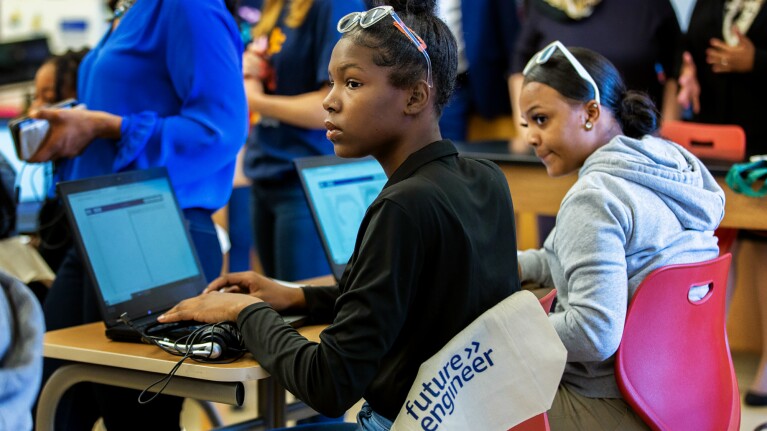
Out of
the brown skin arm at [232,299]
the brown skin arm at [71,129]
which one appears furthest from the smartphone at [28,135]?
the brown skin arm at [232,299]

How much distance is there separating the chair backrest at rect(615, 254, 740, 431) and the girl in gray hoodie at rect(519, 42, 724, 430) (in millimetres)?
43

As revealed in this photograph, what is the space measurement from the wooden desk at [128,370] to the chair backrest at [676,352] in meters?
0.57

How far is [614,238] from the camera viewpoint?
5.81 ft

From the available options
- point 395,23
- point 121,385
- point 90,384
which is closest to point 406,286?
point 395,23

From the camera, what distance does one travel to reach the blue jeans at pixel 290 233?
2861 mm

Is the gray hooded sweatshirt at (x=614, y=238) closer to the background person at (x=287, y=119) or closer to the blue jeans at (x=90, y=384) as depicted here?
the blue jeans at (x=90, y=384)

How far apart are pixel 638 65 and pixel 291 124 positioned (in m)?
1.45

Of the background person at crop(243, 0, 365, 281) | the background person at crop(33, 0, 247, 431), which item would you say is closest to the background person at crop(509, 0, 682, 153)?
the background person at crop(243, 0, 365, 281)

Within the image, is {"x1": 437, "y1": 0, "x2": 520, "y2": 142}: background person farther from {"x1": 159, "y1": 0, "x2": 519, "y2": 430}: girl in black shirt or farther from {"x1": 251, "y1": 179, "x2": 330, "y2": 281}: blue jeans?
{"x1": 159, "y1": 0, "x2": 519, "y2": 430}: girl in black shirt

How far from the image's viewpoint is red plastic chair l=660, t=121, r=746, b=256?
318cm

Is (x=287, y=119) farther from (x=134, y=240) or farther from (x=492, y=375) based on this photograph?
(x=492, y=375)

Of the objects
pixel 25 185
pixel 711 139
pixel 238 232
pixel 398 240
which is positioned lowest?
pixel 238 232

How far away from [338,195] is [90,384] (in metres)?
0.70

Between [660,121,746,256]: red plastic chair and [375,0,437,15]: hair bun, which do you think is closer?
[375,0,437,15]: hair bun
